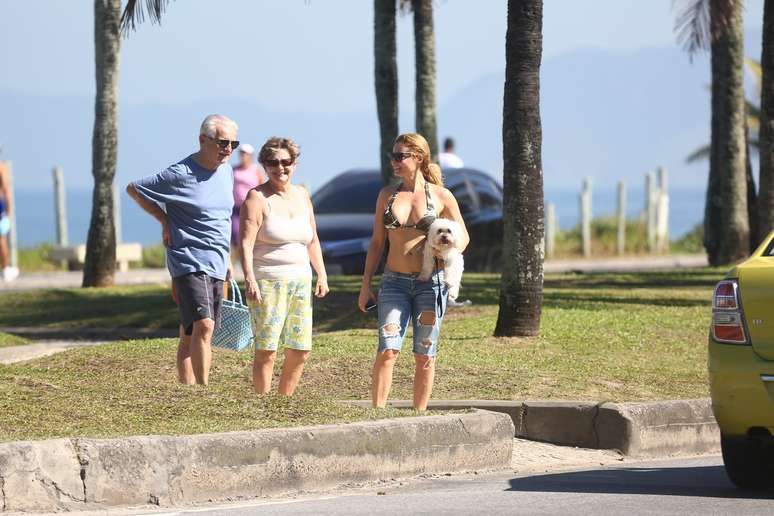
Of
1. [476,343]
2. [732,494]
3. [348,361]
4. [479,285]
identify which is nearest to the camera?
[732,494]

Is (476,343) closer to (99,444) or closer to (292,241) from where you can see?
(292,241)

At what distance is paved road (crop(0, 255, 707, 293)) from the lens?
24797mm

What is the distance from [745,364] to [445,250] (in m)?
2.25

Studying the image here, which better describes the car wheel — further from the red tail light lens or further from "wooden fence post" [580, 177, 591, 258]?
"wooden fence post" [580, 177, 591, 258]

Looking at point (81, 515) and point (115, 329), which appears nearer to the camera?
point (81, 515)

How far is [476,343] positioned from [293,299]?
3712 millimetres

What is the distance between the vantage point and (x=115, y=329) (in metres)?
17.5

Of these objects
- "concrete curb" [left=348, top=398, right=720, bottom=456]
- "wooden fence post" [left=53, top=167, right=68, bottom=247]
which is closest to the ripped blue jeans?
"concrete curb" [left=348, top=398, right=720, bottom=456]

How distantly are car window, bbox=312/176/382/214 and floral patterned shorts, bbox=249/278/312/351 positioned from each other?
1409 centimetres

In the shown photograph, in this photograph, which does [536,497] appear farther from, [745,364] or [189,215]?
[189,215]

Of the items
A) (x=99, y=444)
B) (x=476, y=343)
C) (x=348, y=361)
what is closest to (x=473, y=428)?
(x=99, y=444)

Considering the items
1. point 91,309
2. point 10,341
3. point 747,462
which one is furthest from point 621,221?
point 747,462

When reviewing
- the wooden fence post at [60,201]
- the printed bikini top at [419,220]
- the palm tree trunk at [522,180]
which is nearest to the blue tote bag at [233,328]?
the printed bikini top at [419,220]

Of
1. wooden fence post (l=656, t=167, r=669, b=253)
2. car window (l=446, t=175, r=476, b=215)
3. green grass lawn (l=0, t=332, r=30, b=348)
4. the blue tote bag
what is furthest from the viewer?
wooden fence post (l=656, t=167, r=669, b=253)
